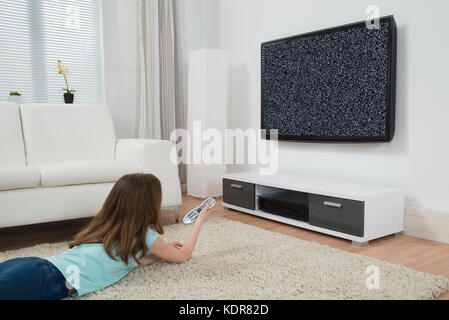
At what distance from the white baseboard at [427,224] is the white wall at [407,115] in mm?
59

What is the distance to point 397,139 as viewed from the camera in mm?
2592

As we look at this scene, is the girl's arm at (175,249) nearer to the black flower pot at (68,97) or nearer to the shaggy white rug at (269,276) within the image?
the shaggy white rug at (269,276)

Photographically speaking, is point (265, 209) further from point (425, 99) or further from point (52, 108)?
point (52, 108)

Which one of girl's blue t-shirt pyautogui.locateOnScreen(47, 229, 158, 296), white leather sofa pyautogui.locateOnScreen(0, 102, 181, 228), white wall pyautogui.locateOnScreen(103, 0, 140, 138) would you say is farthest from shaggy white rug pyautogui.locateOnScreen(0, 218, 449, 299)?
white wall pyautogui.locateOnScreen(103, 0, 140, 138)

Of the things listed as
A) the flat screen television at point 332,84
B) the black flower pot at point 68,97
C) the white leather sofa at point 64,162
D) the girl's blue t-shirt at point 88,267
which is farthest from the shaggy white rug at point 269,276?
the black flower pot at point 68,97

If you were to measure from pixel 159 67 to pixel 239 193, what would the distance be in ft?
5.53

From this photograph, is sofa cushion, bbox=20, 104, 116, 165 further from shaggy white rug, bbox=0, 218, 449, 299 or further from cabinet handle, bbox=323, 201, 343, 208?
cabinet handle, bbox=323, 201, 343, 208

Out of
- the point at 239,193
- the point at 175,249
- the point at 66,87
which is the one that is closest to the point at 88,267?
the point at 175,249

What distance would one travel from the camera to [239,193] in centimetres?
313

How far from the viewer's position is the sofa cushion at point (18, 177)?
2.14 meters

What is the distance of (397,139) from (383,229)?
0.64 meters

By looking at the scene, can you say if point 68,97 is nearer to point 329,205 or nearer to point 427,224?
point 329,205
